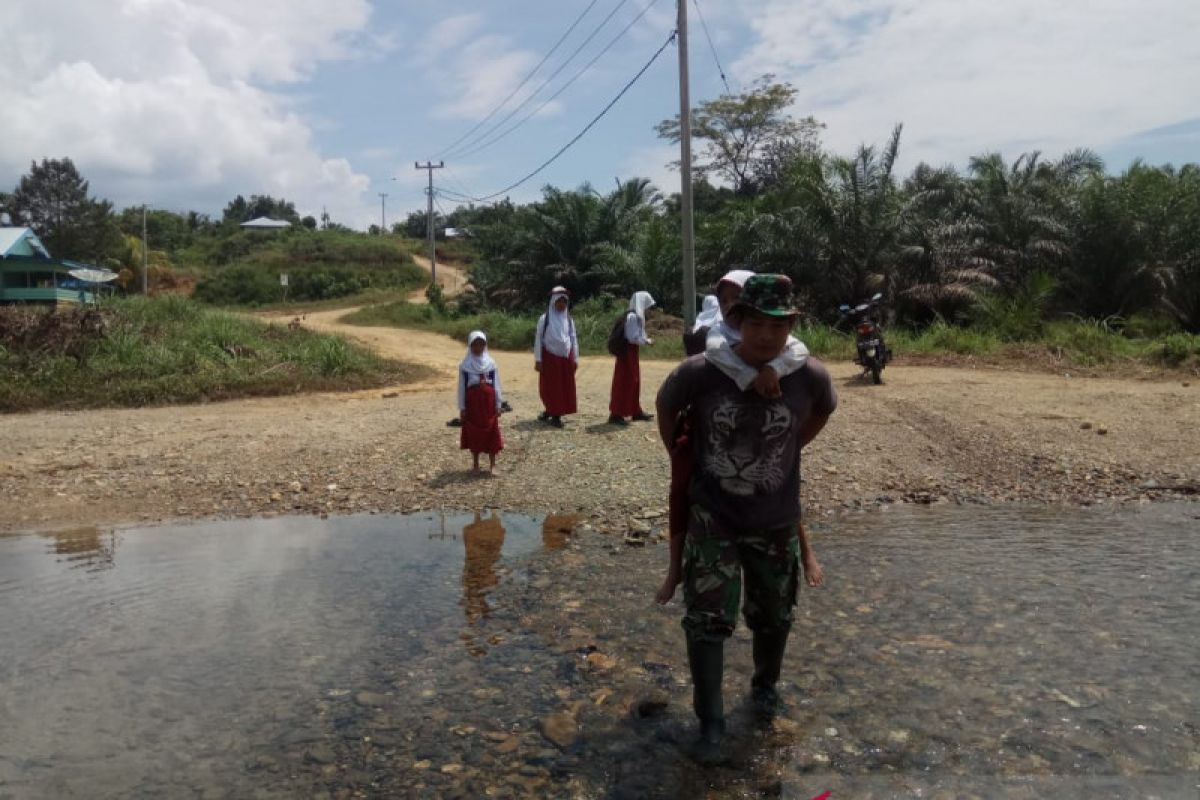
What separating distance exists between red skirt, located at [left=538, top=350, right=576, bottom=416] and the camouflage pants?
6.88m

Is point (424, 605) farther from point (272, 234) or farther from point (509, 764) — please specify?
point (272, 234)

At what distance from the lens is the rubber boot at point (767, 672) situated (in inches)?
139

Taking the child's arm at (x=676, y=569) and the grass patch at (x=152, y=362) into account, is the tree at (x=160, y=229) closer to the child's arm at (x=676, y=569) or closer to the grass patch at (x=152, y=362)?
the grass patch at (x=152, y=362)

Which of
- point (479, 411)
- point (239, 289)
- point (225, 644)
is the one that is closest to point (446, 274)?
point (239, 289)

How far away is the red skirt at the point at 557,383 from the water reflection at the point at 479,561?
336cm

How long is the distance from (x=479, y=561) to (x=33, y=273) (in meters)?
43.0

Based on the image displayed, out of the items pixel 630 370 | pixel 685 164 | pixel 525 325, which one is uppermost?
pixel 685 164

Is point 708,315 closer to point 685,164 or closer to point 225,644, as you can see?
point 225,644

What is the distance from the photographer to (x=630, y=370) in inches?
391

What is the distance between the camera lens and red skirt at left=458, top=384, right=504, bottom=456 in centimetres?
802

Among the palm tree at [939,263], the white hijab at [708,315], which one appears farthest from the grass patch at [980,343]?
the white hijab at [708,315]

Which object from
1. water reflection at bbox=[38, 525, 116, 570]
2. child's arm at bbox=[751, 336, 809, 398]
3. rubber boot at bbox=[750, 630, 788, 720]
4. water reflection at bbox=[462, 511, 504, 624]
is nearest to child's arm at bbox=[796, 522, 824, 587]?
rubber boot at bbox=[750, 630, 788, 720]

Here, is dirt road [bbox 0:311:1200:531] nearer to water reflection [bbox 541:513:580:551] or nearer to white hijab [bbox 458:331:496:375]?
water reflection [bbox 541:513:580:551]

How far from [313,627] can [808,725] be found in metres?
2.52
